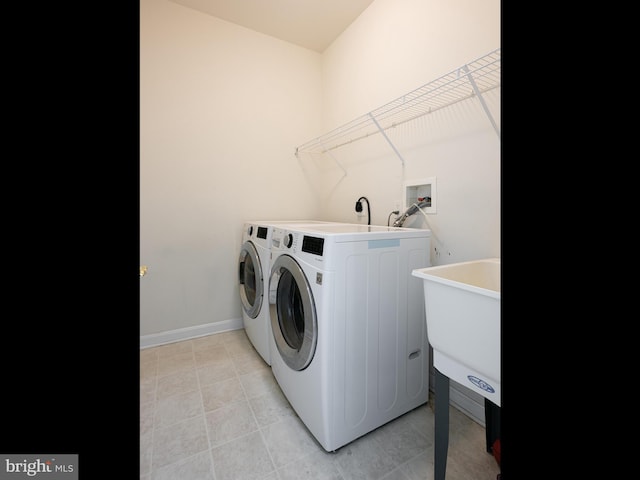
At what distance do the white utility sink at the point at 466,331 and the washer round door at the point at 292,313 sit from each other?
1.67 feet

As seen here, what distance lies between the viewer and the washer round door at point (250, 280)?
192cm

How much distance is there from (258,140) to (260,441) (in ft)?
7.45

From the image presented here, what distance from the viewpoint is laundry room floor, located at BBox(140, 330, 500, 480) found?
1.18m

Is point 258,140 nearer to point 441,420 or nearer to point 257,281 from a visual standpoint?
point 257,281

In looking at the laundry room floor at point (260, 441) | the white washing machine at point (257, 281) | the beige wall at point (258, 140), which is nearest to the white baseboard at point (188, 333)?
the beige wall at point (258, 140)

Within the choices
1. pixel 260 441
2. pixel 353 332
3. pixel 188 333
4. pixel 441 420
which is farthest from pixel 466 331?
pixel 188 333

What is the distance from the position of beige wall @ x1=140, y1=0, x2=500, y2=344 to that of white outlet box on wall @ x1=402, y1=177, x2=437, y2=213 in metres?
0.05

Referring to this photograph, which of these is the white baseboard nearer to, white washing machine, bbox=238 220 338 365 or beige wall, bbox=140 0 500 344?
beige wall, bbox=140 0 500 344

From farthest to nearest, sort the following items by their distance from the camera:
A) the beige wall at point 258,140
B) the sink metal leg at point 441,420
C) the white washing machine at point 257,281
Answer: the white washing machine at point 257,281 < the beige wall at point 258,140 < the sink metal leg at point 441,420

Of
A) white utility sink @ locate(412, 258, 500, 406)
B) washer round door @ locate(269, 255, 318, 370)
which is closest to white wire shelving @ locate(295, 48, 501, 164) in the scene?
white utility sink @ locate(412, 258, 500, 406)

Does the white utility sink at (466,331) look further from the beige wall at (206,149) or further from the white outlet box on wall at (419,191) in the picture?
the beige wall at (206,149)
